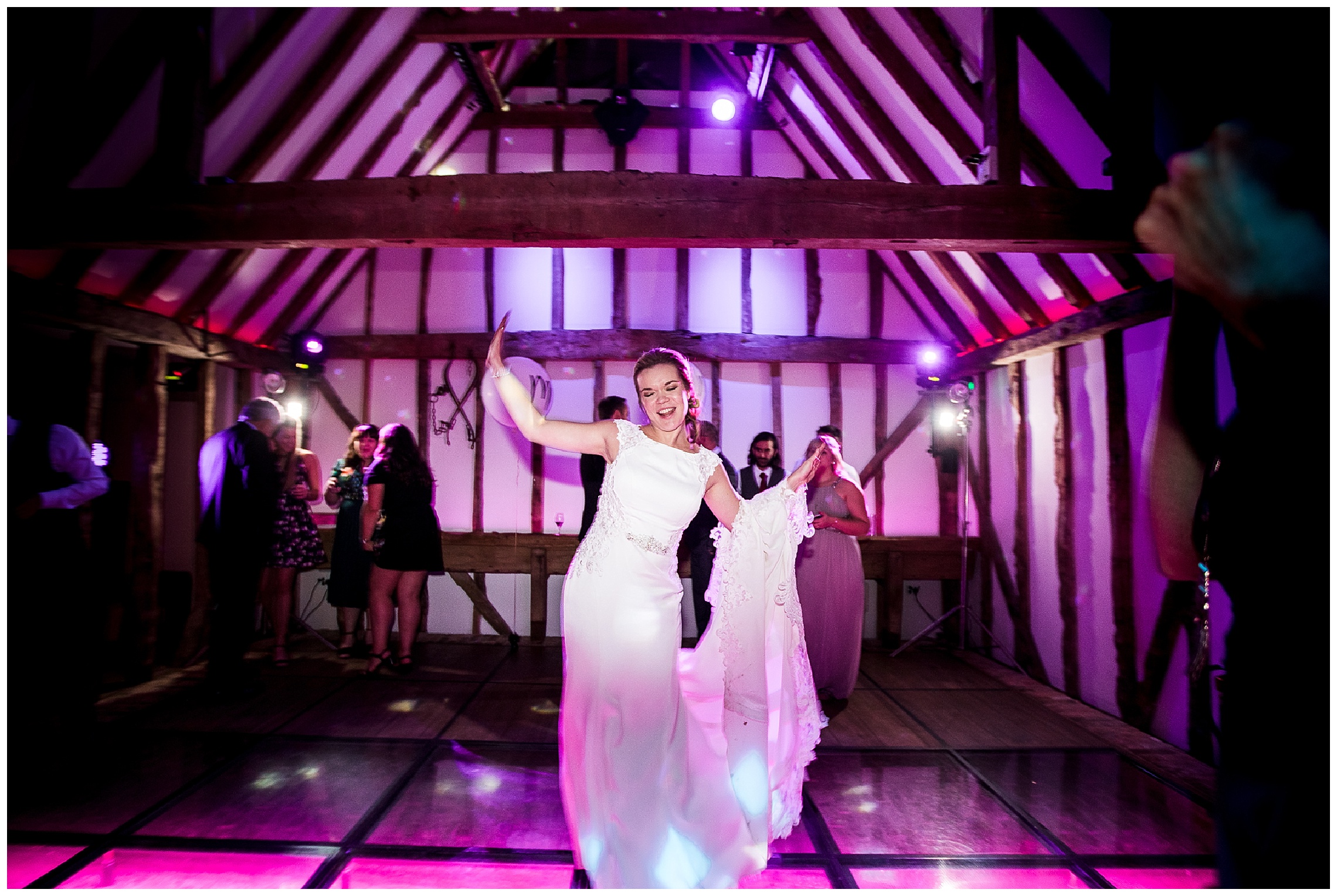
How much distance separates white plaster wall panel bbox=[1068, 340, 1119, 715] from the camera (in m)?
4.45

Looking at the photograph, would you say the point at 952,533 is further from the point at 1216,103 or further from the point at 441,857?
the point at 1216,103

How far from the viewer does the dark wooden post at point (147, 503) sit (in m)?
4.59

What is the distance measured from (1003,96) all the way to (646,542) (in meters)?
3.30

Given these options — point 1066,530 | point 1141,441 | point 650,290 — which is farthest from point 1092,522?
point 650,290

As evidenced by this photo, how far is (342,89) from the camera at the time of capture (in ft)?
15.6

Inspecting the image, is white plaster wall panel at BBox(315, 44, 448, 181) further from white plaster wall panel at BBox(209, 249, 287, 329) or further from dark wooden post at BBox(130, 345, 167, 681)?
dark wooden post at BBox(130, 345, 167, 681)

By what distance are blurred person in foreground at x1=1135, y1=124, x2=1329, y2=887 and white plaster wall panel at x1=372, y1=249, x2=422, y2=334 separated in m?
6.88

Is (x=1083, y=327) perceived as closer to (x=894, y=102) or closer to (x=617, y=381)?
(x=894, y=102)

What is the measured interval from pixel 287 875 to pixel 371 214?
10.0ft

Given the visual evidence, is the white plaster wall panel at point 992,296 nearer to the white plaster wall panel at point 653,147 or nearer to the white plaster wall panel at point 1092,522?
the white plaster wall panel at point 1092,522

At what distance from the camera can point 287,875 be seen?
2291mm

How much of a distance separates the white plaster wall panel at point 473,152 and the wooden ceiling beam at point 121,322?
278 cm

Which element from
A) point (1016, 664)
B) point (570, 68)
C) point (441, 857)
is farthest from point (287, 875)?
point (570, 68)

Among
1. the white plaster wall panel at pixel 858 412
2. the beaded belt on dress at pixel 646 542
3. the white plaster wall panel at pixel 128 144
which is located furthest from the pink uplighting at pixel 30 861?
the white plaster wall panel at pixel 858 412
